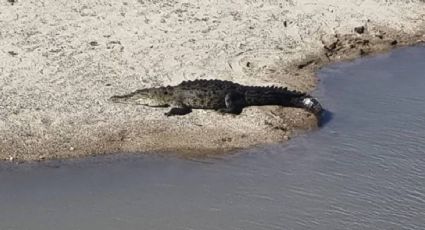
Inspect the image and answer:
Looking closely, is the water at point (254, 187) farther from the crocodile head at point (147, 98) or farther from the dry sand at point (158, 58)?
the crocodile head at point (147, 98)

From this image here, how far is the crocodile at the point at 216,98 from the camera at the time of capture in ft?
35.5

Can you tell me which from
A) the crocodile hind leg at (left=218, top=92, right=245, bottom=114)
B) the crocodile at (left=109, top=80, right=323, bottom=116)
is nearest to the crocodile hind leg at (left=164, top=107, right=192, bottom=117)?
the crocodile at (left=109, top=80, right=323, bottom=116)

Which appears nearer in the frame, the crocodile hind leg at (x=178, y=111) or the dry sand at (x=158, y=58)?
the dry sand at (x=158, y=58)

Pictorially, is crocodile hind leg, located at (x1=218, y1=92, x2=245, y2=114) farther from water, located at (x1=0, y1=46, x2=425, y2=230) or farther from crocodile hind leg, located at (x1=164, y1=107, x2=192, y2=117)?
water, located at (x1=0, y1=46, x2=425, y2=230)

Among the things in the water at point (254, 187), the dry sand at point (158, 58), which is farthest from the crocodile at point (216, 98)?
the water at point (254, 187)

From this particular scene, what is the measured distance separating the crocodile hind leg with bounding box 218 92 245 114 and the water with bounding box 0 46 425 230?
43.9 inches

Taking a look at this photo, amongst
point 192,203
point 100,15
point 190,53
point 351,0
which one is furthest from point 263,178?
point 351,0

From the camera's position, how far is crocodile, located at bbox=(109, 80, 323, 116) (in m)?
10.8

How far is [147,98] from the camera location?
10.8 m

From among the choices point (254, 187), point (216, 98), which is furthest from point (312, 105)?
point (254, 187)

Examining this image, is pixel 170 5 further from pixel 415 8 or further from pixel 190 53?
pixel 415 8

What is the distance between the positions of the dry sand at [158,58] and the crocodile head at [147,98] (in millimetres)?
101

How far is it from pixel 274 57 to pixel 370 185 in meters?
4.41

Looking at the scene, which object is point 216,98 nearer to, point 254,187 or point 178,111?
point 178,111
